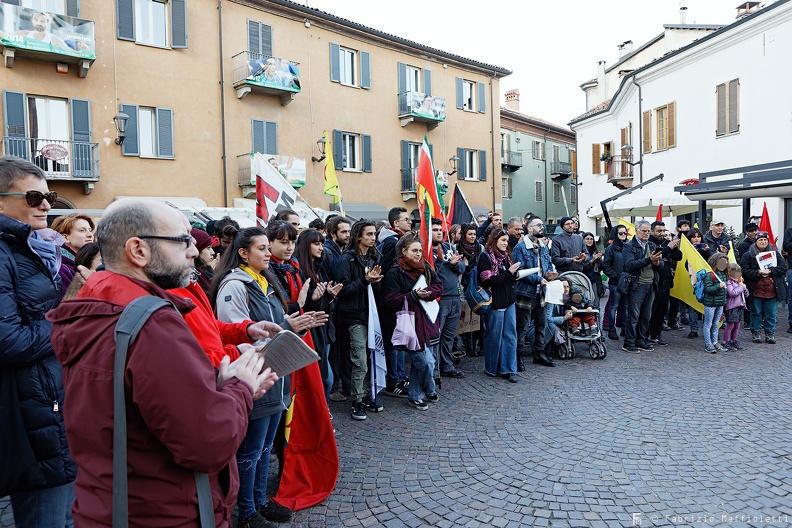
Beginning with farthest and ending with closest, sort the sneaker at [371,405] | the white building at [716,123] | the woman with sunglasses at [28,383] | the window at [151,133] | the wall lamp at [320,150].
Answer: the wall lamp at [320,150] < the window at [151,133] < the white building at [716,123] < the sneaker at [371,405] < the woman with sunglasses at [28,383]

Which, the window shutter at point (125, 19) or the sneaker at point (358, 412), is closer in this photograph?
the sneaker at point (358, 412)

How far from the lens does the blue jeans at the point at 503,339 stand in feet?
24.1

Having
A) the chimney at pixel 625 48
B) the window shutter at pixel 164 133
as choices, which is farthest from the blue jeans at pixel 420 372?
the chimney at pixel 625 48

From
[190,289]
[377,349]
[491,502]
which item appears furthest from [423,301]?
[190,289]

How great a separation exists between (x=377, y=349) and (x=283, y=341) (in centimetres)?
377

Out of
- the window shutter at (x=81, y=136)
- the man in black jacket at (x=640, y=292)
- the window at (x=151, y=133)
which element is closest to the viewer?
the man in black jacket at (x=640, y=292)

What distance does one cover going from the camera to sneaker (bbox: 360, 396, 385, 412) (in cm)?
611

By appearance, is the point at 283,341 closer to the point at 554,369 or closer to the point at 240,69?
the point at 554,369

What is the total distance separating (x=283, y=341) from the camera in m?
2.33

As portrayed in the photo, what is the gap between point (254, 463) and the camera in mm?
3545

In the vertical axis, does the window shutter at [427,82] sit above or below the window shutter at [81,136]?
above

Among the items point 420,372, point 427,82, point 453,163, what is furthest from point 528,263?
point 427,82

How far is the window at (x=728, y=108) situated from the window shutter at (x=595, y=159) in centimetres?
914

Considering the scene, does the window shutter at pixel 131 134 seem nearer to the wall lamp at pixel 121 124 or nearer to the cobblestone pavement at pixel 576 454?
the wall lamp at pixel 121 124
